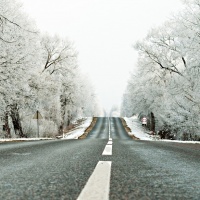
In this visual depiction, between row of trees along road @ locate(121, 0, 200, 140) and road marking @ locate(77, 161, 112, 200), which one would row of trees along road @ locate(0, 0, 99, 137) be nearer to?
road marking @ locate(77, 161, 112, 200)

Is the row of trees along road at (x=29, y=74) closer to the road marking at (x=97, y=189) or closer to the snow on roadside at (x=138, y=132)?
the road marking at (x=97, y=189)

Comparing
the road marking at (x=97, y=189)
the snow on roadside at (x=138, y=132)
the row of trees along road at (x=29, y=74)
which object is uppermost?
the row of trees along road at (x=29, y=74)

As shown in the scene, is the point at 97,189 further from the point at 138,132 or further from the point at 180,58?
the point at 138,132

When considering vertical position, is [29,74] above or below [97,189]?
above

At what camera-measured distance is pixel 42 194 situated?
1904mm

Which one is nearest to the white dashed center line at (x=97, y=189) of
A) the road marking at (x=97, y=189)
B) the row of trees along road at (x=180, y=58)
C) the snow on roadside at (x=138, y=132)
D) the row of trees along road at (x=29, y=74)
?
the road marking at (x=97, y=189)

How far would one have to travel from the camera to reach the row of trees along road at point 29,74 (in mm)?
17984

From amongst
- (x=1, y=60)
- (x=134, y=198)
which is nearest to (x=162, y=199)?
(x=134, y=198)

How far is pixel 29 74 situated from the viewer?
75.5 ft

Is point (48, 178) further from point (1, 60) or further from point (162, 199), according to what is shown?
point (1, 60)

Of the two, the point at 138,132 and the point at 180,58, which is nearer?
the point at 180,58

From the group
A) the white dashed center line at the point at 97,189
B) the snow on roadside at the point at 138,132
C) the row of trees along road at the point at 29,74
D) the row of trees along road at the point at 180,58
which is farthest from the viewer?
the snow on roadside at the point at 138,132

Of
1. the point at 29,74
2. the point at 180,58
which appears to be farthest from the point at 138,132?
the point at 29,74

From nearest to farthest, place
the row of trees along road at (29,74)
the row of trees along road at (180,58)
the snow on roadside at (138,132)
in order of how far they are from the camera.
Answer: the row of trees along road at (29,74) < the row of trees along road at (180,58) < the snow on roadside at (138,132)
